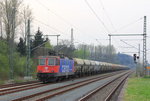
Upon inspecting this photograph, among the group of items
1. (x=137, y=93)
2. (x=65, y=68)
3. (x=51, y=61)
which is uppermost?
(x=51, y=61)

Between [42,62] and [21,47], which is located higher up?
[21,47]

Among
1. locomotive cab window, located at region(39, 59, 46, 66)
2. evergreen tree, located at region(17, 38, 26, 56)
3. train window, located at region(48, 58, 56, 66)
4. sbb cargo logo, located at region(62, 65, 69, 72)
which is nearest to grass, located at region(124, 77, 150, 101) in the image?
train window, located at region(48, 58, 56, 66)

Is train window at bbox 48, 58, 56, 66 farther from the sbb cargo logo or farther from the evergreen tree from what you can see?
the evergreen tree

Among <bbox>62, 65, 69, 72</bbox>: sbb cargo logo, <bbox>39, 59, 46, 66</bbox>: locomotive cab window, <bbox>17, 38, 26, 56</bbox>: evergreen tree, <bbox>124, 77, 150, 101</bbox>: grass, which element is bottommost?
<bbox>124, 77, 150, 101</bbox>: grass

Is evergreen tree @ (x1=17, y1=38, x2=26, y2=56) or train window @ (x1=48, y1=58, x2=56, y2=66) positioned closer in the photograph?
train window @ (x1=48, y1=58, x2=56, y2=66)

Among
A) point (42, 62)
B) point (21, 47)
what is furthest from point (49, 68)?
point (21, 47)

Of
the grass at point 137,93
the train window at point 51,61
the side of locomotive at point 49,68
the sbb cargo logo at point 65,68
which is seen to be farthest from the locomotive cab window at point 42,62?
the grass at point 137,93

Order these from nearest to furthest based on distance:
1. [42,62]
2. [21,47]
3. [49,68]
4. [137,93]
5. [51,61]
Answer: [137,93], [49,68], [51,61], [42,62], [21,47]

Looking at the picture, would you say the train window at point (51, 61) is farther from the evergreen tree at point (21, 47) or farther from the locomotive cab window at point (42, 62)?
the evergreen tree at point (21, 47)

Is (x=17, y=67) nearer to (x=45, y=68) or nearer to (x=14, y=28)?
(x=14, y=28)

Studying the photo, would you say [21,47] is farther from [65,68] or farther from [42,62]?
[42,62]

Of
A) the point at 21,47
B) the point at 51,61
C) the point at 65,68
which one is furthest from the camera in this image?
the point at 21,47

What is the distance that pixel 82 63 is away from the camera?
44812 millimetres

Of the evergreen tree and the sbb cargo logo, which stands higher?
the evergreen tree
